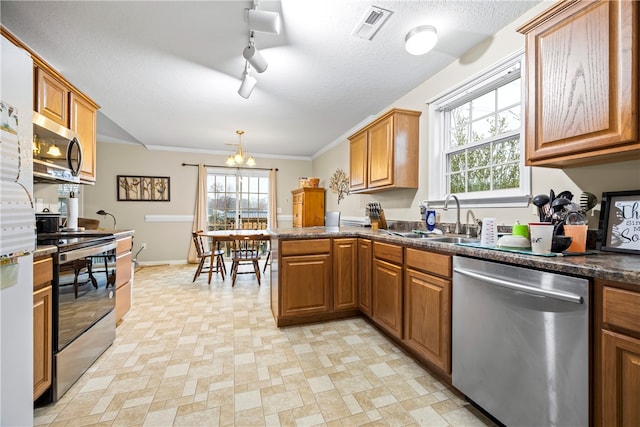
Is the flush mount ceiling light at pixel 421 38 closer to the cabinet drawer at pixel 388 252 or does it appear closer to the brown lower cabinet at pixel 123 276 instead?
the cabinet drawer at pixel 388 252

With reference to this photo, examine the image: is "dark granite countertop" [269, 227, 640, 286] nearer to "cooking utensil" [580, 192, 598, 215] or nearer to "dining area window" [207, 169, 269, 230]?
"cooking utensil" [580, 192, 598, 215]

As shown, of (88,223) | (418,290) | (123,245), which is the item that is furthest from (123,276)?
(418,290)

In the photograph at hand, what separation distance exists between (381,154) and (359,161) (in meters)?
0.52

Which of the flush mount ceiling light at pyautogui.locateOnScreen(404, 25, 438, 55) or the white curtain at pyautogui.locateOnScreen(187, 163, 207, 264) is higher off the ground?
the flush mount ceiling light at pyautogui.locateOnScreen(404, 25, 438, 55)

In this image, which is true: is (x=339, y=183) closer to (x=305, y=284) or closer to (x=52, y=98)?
(x=305, y=284)

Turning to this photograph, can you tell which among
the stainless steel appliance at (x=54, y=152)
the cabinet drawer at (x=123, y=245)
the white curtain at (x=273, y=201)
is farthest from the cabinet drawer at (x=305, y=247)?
the white curtain at (x=273, y=201)

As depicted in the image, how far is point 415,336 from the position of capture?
188cm

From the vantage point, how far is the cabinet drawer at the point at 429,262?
1608 millimetres

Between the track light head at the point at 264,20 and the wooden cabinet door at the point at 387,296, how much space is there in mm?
1923

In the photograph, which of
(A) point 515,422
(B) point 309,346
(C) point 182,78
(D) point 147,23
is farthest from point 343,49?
(A) point 515,422

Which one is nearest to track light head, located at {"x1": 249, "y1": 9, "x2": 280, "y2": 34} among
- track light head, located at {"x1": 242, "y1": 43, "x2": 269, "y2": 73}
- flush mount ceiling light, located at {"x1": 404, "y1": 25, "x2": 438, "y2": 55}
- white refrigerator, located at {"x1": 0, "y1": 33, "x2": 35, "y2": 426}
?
track light head, located at {"x1": 242, "y1": 43, "x2": 269, "y2": 73}

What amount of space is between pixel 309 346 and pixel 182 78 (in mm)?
2866

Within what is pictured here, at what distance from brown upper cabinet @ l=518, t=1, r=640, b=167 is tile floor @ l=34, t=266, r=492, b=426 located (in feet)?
4.89

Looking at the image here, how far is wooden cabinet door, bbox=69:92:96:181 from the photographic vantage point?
2.53 meters
